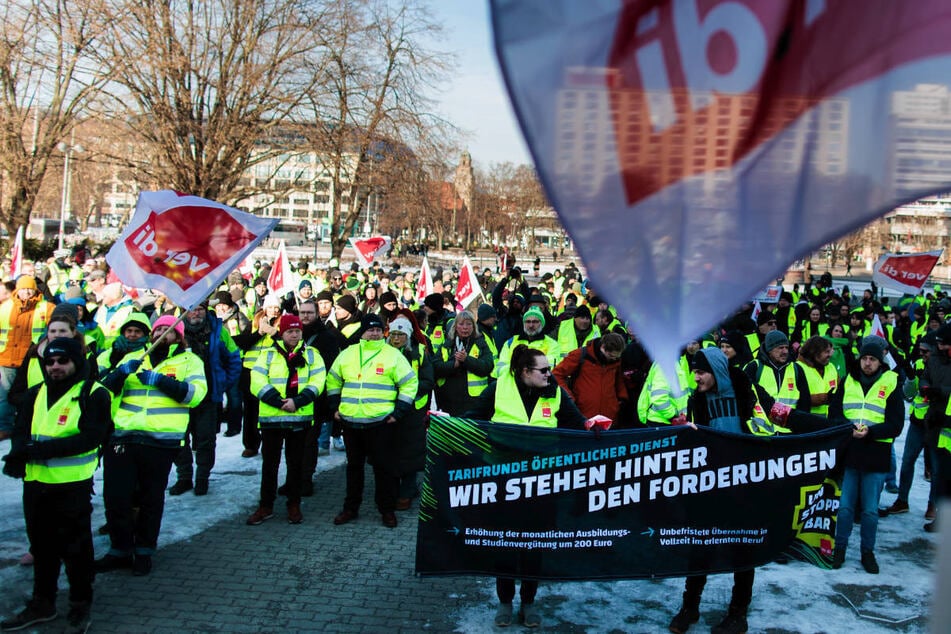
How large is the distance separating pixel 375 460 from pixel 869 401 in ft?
13.2

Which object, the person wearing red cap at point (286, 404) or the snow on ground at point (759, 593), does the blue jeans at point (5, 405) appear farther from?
the person wearing red cap at point (286, 404)

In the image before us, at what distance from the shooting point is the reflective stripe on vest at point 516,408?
19.5ft

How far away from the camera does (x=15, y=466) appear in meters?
5.25

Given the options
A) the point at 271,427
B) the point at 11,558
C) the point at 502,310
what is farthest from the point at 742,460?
the point at 502,310

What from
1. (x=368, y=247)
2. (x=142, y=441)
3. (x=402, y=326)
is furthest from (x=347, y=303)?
(x=368, y=247)

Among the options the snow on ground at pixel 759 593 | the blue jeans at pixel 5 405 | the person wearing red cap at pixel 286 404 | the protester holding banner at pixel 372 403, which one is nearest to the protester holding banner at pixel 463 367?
the protester holding banner at pixel 372 403

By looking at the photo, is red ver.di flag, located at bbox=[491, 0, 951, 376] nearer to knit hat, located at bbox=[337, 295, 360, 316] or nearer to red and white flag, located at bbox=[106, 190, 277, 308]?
red and white flag, located at bbox=[106, 190, 277, 308]

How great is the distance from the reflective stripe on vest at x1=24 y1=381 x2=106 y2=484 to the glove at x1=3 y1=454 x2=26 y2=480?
0.04m

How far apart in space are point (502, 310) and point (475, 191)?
279ft

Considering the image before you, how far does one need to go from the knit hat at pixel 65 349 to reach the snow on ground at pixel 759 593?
1816 mm

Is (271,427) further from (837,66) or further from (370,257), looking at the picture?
(370,257)

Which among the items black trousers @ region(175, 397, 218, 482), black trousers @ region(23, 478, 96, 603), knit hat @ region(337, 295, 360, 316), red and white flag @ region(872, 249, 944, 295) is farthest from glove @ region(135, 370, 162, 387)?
red and white flag @ region(872, 249, 944, 295)

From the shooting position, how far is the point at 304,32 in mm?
25094

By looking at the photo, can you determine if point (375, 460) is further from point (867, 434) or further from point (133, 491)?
point (867, 434)
